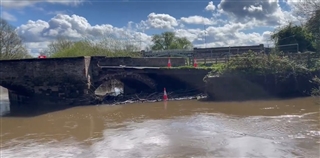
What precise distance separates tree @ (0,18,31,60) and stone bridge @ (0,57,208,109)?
1387 centimetres

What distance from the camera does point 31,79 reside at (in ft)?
60.7

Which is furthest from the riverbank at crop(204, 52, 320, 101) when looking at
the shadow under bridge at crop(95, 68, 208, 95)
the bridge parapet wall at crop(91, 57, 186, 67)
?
the bridge parapet wall at crop(91, 57, 186, 67)

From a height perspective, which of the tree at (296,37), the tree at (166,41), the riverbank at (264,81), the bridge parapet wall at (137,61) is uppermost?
the tree at (166,41)

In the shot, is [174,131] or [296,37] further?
[296,37]

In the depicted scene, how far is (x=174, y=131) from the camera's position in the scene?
10320mm

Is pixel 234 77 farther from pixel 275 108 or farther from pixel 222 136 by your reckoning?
pixel 222 136

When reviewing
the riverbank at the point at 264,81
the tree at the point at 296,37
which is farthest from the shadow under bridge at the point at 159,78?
the tree at the point at 296,37

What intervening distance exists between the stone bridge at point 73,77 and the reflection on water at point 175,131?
260 centimetres

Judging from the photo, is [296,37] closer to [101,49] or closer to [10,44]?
[101,49]

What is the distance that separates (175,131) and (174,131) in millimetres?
30

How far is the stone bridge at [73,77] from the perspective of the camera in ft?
59.9

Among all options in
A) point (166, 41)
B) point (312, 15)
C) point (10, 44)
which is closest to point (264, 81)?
point (312, 15)

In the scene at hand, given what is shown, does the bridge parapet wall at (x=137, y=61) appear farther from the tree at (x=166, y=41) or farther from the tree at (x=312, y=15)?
the tree at (x=166, y=41)

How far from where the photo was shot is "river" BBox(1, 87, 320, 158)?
8.04 meters
